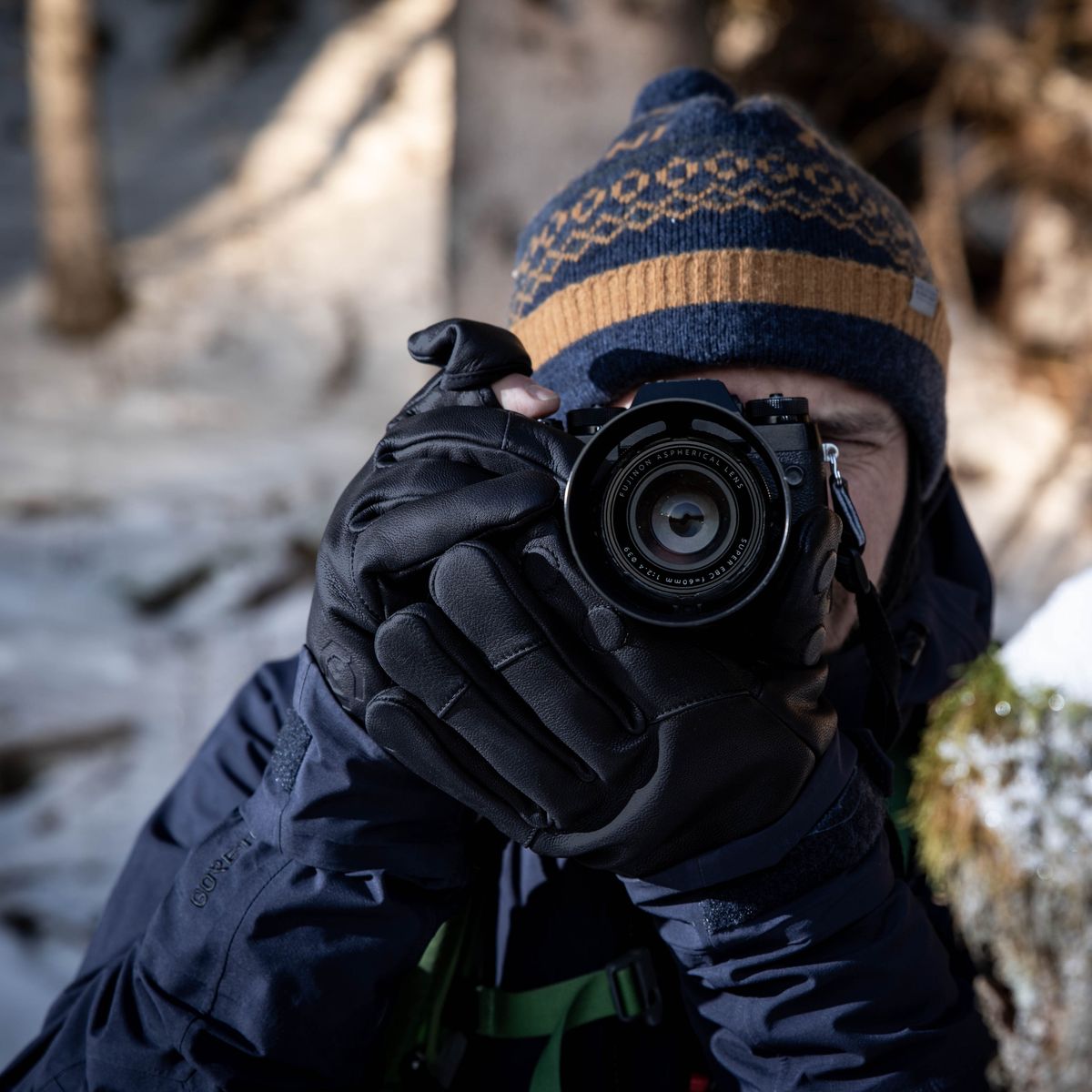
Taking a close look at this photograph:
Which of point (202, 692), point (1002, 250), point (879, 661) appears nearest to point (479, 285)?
point (202, 692)

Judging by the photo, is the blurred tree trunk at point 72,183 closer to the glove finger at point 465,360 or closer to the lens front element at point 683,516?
the glove finger at point 465,360

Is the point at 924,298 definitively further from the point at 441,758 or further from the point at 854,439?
the point at 441,758

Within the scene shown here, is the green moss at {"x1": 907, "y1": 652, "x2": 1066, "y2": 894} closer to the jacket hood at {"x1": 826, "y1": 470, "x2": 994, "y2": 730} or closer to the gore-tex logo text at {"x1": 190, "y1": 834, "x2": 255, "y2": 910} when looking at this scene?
the jacket hood at {"x1": 826, "y1": 470, "x2": 994, "y2": 730}

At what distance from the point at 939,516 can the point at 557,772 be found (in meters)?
0.82

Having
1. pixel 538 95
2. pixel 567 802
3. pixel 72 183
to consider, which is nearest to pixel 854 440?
pixel 567 802

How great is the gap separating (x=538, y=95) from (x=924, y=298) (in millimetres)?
1491

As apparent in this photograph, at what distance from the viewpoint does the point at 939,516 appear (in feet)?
4.99

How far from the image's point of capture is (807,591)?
94 cm

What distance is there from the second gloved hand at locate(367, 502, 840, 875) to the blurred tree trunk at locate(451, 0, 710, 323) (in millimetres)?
1658

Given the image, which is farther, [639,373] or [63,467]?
[63,467]

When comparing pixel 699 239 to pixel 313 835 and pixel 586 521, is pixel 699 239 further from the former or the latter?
pixel 313 835

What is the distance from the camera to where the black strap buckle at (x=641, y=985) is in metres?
1.06

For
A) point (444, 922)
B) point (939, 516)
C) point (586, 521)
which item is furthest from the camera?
point (939, 516)

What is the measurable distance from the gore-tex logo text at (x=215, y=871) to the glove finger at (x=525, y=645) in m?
0.33
